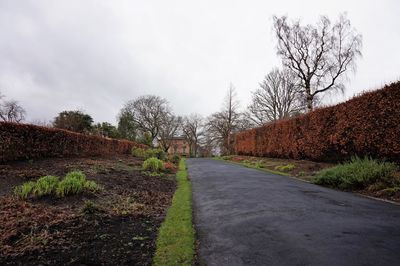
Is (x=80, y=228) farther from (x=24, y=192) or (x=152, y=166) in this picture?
(x=152, y=166)

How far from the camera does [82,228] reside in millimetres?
4492

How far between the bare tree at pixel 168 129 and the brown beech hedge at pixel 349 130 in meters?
38.5

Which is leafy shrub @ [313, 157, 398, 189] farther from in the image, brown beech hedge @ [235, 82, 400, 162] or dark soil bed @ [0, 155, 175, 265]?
dark soil bed @ [0, 155, 175, 265]

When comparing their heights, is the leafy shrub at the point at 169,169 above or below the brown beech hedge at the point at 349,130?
below

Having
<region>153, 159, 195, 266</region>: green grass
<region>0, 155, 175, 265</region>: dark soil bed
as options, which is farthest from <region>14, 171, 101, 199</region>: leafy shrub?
<region>153, 159, 195, 266</region>: green grass

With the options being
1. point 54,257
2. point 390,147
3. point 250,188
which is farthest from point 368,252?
point 390,147

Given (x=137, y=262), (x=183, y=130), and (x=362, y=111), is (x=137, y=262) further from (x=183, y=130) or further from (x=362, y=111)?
(x=183, y=130)

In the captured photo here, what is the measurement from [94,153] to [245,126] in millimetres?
33959

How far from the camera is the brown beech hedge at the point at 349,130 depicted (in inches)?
365

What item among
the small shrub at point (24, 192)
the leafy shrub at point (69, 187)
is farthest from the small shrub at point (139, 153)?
the small shrub at point (24, 192)

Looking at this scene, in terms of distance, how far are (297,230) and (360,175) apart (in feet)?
16.8

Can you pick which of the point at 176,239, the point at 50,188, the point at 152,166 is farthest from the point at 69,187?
the point at 152,166

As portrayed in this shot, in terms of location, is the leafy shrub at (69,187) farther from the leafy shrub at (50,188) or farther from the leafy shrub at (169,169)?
the leafy shrub at (169,169)

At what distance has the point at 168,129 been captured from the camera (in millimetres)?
59125
